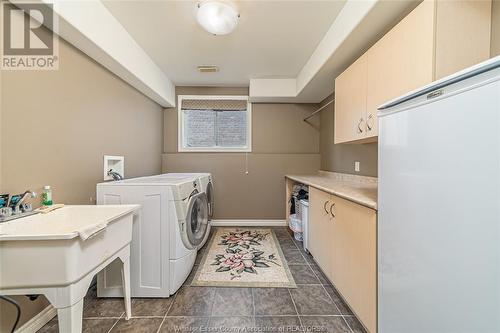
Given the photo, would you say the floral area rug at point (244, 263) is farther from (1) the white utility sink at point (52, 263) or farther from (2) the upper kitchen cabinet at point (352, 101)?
(2) the upper kitchen cabinet at point (352, 101)

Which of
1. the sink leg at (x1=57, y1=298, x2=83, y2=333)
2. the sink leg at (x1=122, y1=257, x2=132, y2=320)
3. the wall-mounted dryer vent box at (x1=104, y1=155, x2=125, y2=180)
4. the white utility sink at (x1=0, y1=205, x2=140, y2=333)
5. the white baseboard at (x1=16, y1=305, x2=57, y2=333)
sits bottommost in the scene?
the white baseboard at (x1=16, y1=305, x2=57, y2=333)

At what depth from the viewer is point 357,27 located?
5.19ft

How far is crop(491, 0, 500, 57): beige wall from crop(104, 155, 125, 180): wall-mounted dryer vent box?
2966mm

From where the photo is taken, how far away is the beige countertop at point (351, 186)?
55.6 inches

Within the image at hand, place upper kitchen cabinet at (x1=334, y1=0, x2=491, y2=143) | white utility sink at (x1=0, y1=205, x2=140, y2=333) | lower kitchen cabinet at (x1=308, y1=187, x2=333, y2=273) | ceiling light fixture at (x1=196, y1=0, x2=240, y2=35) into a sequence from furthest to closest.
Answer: lower kitchen cabinet at (x1=308, y1=187, x2=333, y2=273), ceiling light fixture at (x1=196, y1=0, x2=240, y2=35), upper kitchen cabinet at (x1=334, y1=0, x2=491, y2=143), white utility sink at (x1=0, y1=205, x2=140, y2=333)

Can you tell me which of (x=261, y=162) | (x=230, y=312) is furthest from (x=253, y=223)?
(x=230, y=312)

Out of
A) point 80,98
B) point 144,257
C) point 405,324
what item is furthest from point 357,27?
point 144,257

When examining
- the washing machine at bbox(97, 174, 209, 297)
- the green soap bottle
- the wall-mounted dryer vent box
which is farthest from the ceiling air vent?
the green soap bottle

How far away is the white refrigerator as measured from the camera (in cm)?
62

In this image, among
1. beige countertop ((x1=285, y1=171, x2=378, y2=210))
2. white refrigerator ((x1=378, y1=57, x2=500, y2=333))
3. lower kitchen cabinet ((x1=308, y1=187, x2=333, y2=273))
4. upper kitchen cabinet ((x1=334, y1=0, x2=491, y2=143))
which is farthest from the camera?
lower kitchen cabinet ((x1=308, y1=187, x2=333, y2=273))

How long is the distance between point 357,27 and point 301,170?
97.1 inches

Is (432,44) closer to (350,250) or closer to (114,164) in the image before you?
(350,250)

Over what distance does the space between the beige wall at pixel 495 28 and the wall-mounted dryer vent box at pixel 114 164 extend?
2966 millimetres

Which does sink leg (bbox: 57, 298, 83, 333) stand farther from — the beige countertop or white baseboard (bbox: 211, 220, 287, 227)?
white baseboard (bbox: 211, 220, 287, 227)
